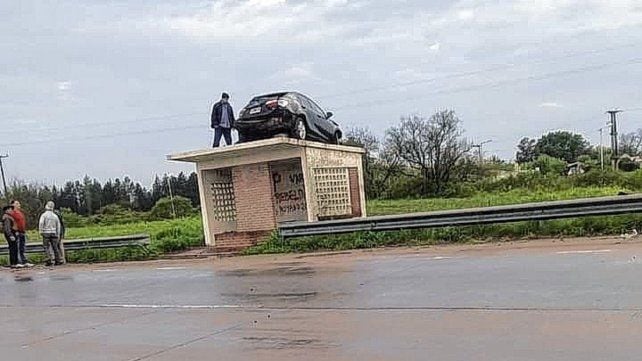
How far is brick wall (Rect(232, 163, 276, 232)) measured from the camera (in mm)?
19984

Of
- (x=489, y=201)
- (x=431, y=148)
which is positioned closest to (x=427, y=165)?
(x=431, y=148)

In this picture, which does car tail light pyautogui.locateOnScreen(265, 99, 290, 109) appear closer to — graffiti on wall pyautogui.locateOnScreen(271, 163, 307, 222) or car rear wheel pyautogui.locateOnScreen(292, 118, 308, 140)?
car rear wheel pyautogui.locateOnScreen(292, 118, 308, 140)

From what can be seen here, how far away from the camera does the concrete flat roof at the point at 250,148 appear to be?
746 inches

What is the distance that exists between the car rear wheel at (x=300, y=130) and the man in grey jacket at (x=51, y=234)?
24.2 ft

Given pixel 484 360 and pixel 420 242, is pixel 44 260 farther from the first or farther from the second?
pixel 484 360

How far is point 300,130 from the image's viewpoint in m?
20.0

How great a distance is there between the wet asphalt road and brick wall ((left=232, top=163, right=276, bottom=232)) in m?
5.68

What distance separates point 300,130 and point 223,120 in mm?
2382

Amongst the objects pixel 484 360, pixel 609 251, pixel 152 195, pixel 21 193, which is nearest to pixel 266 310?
pixel 484 360

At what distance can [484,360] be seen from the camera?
5777 millimetres

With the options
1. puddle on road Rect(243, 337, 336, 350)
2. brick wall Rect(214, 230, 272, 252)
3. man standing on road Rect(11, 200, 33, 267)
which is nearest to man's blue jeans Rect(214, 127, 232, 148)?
brick wall Rect(214, 230, 272, 252)

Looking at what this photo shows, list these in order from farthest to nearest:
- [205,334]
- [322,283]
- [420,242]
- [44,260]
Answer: [44,260], [420,242], [322,283], [205,334]

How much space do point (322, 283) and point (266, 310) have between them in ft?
6.91

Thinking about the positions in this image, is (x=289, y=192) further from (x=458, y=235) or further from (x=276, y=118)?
(x=458, y=235)
